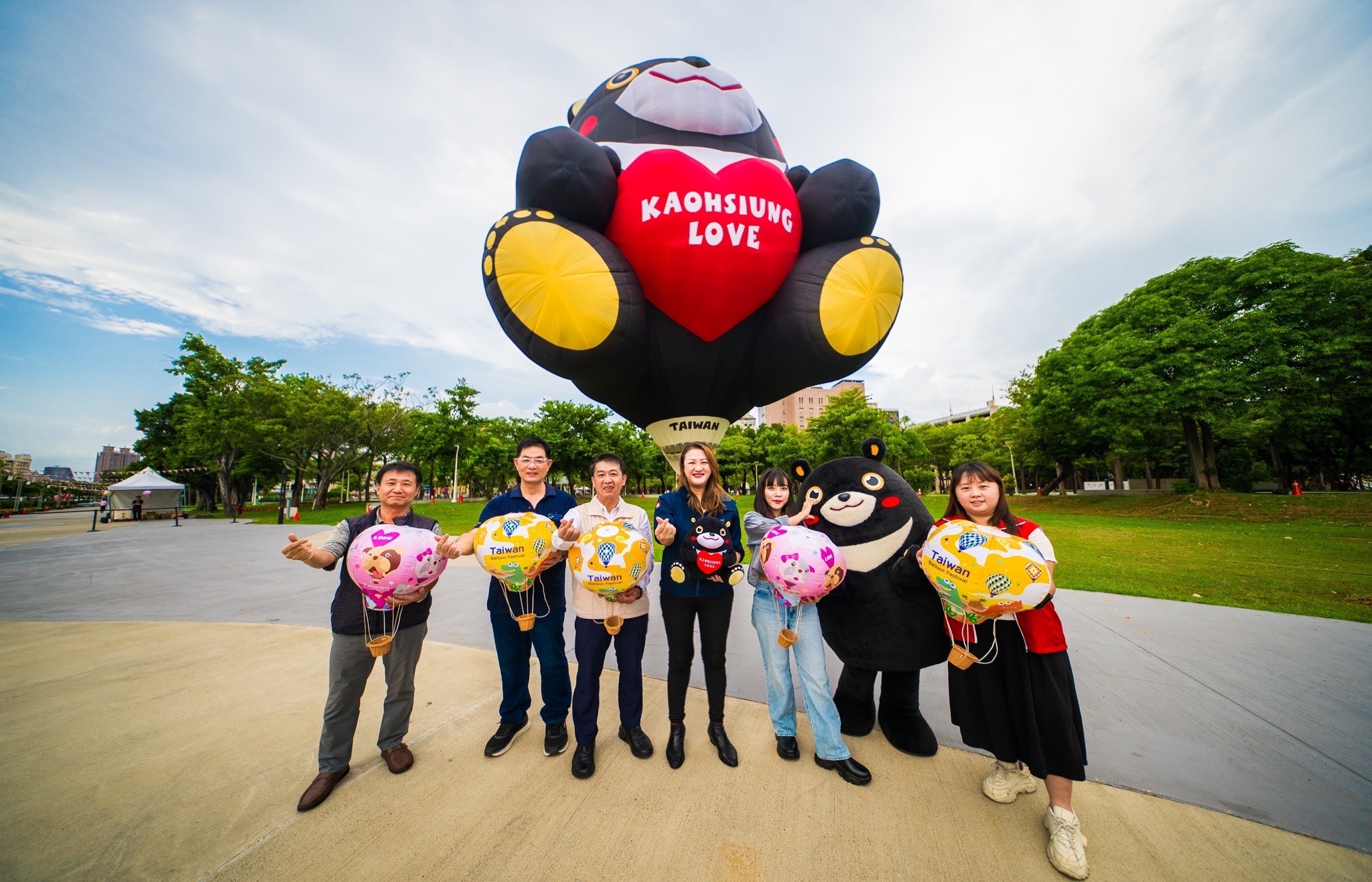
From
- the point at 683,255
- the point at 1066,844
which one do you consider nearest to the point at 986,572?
the point at 1066,844

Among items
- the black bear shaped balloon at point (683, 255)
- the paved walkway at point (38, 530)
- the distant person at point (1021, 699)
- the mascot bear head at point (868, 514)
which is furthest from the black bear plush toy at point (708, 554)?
the paved walkway at point (38, 530)

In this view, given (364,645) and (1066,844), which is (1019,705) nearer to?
(1066,844)

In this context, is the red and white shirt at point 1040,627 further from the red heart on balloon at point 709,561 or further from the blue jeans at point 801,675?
the red heart on balloon at point 709,561

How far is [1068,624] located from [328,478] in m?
34.7

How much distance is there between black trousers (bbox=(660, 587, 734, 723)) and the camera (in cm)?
277

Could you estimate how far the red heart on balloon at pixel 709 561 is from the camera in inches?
104

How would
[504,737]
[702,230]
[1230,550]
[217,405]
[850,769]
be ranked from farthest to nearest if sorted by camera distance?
[217,405]
[1230,550]
[702,230]
[504,737]
[850,769]

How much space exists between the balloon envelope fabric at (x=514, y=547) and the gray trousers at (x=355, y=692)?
0.50 m

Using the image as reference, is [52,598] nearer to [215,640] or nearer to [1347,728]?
[215,640]

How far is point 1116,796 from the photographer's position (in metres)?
2.29

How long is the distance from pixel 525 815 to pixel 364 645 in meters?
1.20

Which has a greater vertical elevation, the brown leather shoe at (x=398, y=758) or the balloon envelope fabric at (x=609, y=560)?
the balloon envelope fabric at (x=609, y=560)

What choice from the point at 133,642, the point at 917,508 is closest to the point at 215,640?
the point at 133,642

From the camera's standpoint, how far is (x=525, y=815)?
88.0 inches
